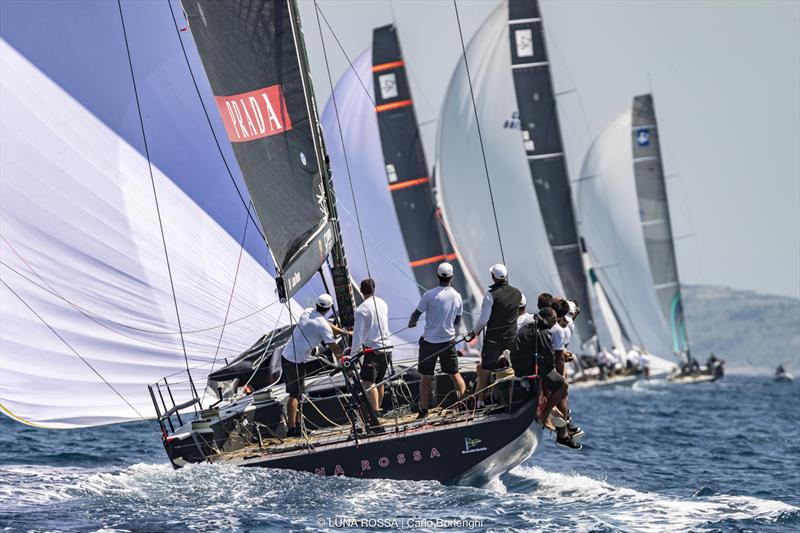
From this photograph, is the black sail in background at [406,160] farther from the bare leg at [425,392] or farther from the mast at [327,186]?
the bare leg at [425,392]

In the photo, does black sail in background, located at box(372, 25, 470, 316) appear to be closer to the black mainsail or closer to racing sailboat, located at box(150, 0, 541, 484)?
racing sailboat, located at box(150, 0, 541, 484)

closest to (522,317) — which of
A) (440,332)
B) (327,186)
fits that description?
(440,332)

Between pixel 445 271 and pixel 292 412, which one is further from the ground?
pixel 445 271

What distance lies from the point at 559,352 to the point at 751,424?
52.4ft

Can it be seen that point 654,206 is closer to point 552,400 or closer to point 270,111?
point 270,111

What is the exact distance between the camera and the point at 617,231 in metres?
51.7

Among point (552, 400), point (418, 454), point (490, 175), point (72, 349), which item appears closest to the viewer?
point (418, 454)

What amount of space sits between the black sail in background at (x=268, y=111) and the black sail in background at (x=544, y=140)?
89.5 ft

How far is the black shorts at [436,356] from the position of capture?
12398mm

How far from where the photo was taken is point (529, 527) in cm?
1041

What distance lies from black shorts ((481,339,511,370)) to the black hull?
0.67 meters

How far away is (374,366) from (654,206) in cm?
4142

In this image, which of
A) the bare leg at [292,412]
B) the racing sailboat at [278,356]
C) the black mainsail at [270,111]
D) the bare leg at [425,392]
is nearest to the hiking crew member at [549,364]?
the racing sailboat at [278,356]

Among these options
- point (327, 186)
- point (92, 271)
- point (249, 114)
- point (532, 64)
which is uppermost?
point (532, 64)
